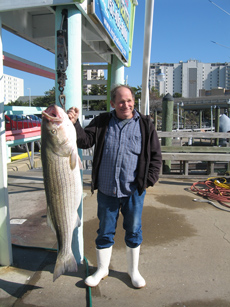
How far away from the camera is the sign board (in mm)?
3254

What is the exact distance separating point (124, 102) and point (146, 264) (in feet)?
5.98

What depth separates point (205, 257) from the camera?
10.5 ft

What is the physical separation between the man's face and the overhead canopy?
0.94m

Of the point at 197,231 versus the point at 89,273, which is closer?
the point at 89,273

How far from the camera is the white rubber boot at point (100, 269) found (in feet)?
8.60

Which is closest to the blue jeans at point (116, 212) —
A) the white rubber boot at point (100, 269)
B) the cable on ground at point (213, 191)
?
the white rubber boot at point (100, 269)

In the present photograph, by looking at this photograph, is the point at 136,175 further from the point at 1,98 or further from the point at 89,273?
the point at 1,98

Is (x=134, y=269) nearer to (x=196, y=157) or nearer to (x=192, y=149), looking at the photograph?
(x=196, y=157)

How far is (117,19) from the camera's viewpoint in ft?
14.1

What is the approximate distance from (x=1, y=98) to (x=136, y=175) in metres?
1.53

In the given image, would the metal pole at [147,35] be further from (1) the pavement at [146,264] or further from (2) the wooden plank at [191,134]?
(2) the wooden plank at [191,134]

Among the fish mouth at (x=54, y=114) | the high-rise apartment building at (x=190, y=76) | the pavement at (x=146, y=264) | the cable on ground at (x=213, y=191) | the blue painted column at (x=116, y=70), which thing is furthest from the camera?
the high-rise apartment building at (x=190, y=76)

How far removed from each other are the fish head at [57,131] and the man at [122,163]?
1.47 feet

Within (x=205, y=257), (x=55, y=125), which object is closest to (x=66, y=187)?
(x=55, y=125)
